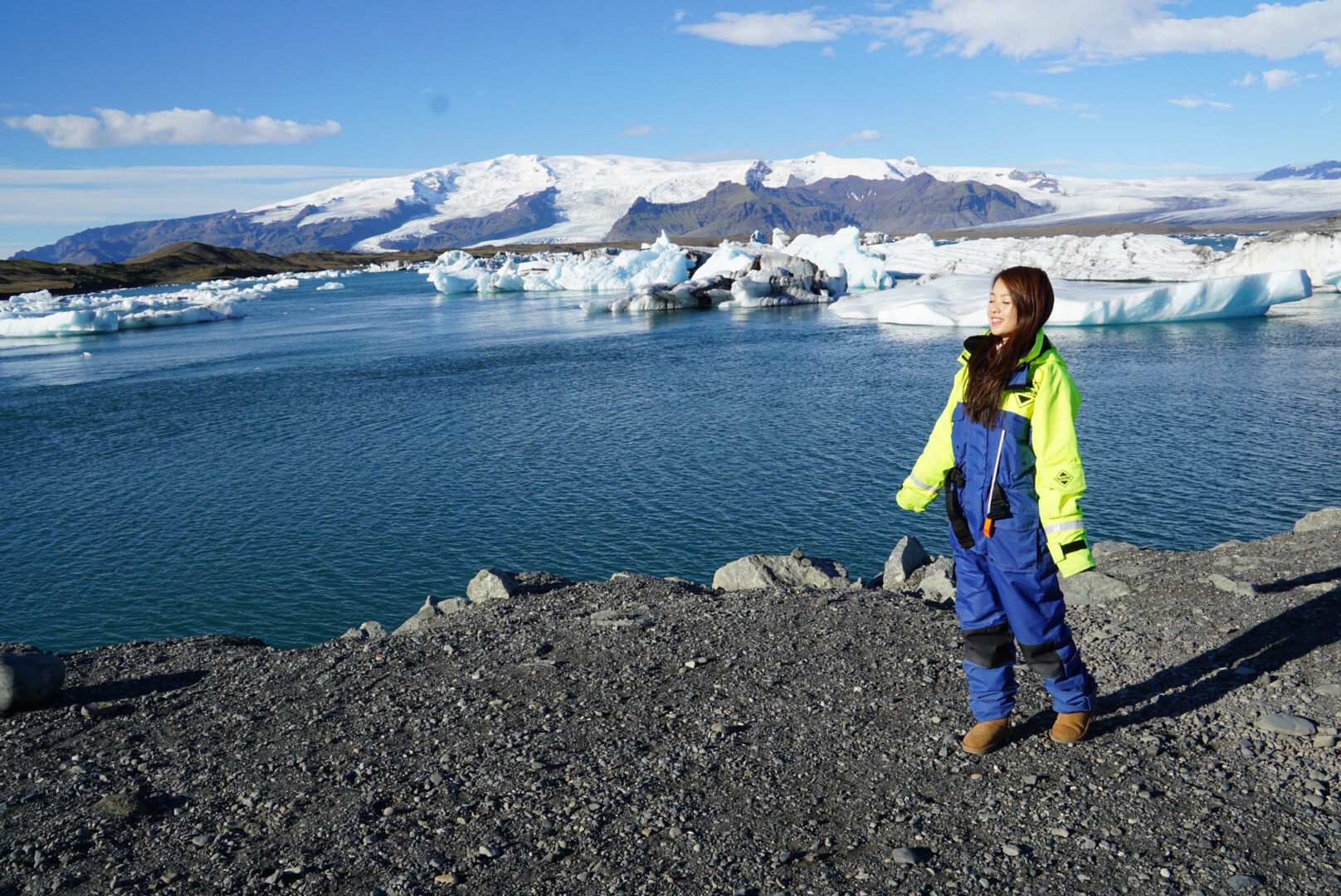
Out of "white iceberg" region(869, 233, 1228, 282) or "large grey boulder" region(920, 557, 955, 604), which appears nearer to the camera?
"large grey boulder" region(920, 557, 955, 604)

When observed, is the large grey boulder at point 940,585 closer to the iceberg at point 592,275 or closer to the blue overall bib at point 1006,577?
the blue overall bib at point 1006,577

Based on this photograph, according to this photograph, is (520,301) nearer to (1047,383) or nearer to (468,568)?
(468,568)

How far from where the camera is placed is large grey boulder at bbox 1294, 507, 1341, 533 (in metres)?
9.20

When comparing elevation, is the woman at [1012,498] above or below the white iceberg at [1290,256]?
below

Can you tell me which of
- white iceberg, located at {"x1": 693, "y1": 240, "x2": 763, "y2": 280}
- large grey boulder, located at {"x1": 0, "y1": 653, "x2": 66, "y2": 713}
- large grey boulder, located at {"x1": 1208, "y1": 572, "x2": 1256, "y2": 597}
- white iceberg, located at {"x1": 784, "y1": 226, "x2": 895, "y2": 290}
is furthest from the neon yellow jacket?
white iceberg, located at {"x1": 693, "y1": 240, "x2": 763, "y2": 280}

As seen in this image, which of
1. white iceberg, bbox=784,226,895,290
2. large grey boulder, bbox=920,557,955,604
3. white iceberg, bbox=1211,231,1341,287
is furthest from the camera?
white iceberg, bbox=784,226,895,290

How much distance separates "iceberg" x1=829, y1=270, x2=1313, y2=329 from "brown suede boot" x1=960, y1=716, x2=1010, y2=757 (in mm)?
30730

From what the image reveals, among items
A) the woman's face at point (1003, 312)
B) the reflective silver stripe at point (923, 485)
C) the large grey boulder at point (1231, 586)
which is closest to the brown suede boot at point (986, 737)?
the reflective silver stripe at point (923, 485)

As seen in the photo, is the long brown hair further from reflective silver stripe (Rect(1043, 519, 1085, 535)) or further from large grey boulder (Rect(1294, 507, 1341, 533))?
large grey boulder (Rect(1294, 507, 1341, 533))

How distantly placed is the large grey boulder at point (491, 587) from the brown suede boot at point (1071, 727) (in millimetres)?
5563

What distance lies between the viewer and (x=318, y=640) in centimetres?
1036

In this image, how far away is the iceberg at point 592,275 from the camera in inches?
2579

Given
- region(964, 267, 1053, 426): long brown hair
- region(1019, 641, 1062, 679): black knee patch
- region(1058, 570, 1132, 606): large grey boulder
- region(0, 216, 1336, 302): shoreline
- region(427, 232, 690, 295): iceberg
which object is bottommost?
region(1058, 570, 1132, 606): large grey boulder

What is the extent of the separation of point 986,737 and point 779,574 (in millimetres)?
4887
